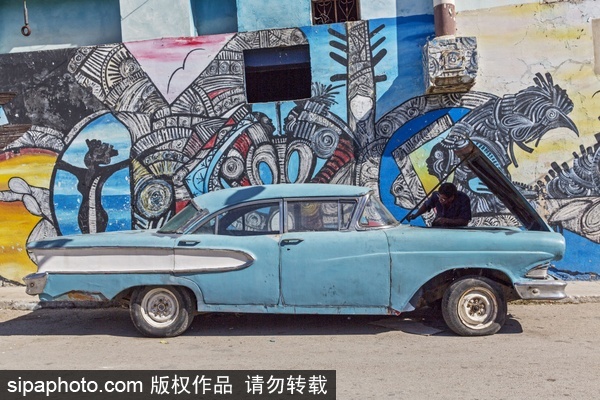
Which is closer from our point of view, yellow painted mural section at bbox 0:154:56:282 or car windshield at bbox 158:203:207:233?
car windshield at bbox 158:203:207:233

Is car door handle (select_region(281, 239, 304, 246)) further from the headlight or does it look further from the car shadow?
the headlight

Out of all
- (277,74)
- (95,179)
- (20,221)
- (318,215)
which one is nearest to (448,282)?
(318,215)

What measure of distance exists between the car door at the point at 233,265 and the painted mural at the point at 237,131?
334cm

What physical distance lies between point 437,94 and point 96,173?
554 cm

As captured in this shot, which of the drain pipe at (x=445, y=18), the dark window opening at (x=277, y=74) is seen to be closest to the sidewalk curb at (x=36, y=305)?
the dark window opening at (x=277, y=74)

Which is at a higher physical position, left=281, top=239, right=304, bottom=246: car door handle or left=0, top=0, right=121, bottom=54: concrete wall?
left=0, top=0, right=121, bottom=54: concrete wall

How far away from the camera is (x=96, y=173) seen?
34.4 feet

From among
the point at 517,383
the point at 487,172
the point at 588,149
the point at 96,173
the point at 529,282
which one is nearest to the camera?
the point at 517,383

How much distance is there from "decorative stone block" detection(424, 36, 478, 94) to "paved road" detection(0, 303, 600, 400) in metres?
3.33

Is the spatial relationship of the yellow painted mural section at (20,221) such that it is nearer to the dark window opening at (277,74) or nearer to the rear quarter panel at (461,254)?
the dark window opening at (277,74)

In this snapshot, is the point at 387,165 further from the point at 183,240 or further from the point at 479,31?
the point at 183,240

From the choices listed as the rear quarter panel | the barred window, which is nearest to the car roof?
the rear quarter panel

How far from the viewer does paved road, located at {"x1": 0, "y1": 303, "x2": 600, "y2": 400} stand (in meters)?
5.15

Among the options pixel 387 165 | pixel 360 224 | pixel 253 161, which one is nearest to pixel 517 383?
pixel 360 224
